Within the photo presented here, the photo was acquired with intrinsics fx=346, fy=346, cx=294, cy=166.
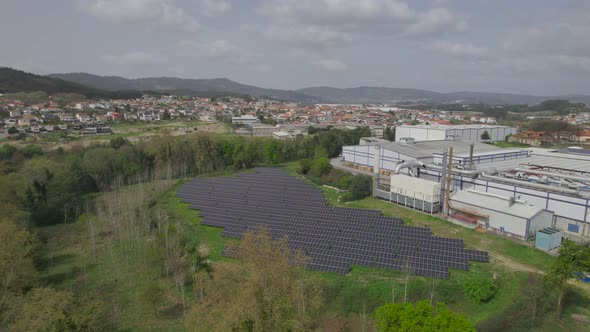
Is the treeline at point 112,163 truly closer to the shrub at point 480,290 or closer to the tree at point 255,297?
the tree at point 255,297

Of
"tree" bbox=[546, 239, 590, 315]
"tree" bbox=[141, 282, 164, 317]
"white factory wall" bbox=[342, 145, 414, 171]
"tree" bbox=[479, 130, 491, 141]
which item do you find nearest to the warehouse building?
"tree" bbox=[546, 239, 590, 315]

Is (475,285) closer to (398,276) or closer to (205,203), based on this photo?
(398,276)

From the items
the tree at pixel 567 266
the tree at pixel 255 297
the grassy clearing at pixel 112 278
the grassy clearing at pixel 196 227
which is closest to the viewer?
the tree at pixel 255 297

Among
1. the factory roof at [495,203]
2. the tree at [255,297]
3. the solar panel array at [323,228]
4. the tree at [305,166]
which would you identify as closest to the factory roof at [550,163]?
the factory roof at [495,203]

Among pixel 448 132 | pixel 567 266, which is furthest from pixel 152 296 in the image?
pixel 448 132

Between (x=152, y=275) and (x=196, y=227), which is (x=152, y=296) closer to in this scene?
(x=152, y=275)

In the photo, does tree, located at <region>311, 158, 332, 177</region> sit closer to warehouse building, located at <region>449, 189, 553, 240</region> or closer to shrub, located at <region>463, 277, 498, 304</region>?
warehouse building, located at <region>449, 189, 553, 240</region>
